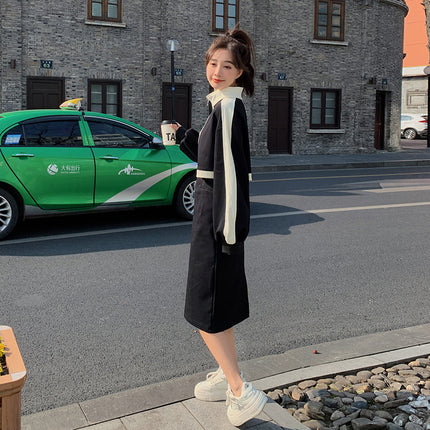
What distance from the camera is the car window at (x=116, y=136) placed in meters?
9.41

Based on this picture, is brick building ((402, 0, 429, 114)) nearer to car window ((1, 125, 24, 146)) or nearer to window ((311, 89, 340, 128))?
window ((311, 89, 340, 128))

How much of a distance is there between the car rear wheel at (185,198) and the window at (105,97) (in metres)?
13.4

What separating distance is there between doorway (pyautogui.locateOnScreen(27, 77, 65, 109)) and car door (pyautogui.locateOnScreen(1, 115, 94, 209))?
13.3 meters

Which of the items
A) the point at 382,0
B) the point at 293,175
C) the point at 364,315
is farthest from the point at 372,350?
the point at 382,0

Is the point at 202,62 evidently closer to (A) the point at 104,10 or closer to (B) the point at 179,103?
(B) the point at 179,103

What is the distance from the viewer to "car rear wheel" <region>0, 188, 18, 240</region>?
8.57m

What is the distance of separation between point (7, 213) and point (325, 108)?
21152mm

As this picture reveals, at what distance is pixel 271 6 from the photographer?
2591 cm

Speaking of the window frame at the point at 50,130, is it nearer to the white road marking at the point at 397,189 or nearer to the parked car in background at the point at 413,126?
the white road marking at the point at 397,189

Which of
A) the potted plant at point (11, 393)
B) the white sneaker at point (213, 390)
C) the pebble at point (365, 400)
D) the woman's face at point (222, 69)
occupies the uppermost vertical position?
the woman's face at point (222, 69)

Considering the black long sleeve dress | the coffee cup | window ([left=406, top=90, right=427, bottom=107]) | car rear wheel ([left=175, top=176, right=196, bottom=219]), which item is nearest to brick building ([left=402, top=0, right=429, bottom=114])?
window ([left=406, top=90, right=427, bottom=107])

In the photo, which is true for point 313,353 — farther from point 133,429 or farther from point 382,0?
point 382,0

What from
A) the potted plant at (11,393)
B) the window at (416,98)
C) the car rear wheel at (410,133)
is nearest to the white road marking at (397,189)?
the potted plant at (11,393)

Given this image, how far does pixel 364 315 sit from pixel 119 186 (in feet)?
15.5
